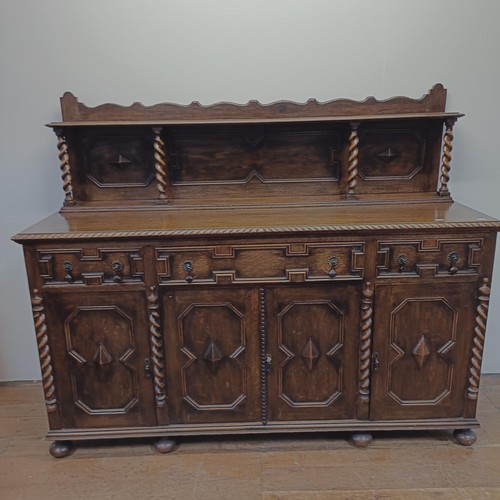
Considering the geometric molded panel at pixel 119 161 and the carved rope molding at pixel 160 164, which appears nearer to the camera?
the carved rope molding at pixel 160 164

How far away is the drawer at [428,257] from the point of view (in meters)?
1.65

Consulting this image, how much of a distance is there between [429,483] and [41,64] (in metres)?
2.33

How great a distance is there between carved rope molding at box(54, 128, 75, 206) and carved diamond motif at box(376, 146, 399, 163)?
1.36 metres

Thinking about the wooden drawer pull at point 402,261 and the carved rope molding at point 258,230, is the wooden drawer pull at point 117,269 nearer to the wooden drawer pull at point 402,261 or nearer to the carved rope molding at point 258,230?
the carved rope molding at point 258,230

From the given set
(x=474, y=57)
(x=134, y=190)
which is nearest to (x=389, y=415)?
(x=134, y=190)

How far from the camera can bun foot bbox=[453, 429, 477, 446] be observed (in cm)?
184

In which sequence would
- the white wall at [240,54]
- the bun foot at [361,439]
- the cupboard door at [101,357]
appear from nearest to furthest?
the cupboard door at [101,357] → the bun foot at [361,439] → the white wall at [240,54]

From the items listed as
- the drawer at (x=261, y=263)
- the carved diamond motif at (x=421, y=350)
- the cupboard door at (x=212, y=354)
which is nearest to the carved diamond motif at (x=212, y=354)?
the cupboard door at (x=212, y=354)

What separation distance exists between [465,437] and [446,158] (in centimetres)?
117

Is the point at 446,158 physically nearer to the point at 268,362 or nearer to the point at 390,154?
the point at 390,154

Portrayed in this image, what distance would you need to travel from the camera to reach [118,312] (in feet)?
5.64

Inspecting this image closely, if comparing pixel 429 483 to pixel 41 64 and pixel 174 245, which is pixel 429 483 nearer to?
pixel 174 245

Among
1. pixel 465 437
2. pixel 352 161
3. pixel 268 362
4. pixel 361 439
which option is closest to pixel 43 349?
pixel 268 362

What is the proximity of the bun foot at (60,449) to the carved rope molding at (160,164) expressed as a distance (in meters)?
1.10
